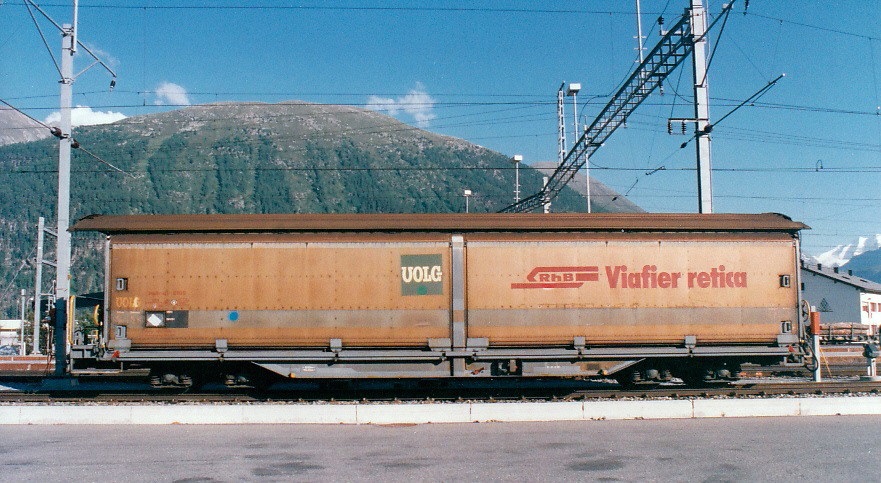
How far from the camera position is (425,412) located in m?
10.7

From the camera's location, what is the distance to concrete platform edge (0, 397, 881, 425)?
1057cm

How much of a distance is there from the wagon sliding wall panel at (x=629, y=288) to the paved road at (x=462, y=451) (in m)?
2.68

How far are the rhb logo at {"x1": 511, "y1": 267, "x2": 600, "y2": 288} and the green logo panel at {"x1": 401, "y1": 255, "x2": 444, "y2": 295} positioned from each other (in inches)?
60.7

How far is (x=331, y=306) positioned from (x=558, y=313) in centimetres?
453

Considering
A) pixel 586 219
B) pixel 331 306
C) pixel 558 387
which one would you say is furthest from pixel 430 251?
pixel 558 387

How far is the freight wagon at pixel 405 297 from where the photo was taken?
12781mm

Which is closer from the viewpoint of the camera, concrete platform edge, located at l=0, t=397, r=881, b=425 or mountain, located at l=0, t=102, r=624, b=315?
concrete platform edge, located at l=0, t=397, r=881, b=425

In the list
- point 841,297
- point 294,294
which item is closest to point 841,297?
point 841,297

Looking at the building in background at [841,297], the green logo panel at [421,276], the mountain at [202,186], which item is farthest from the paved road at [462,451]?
the mountain at [202,186]

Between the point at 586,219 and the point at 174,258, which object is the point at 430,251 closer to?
the point at 586,219

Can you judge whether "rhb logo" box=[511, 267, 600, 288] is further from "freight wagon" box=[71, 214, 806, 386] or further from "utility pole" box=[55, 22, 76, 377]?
"utility pole" box=[55, 22, 76, 377]

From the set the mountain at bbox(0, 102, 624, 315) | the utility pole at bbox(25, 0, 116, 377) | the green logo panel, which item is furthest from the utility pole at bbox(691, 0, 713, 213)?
the mountain at bbox(0, 102, 624, 315)

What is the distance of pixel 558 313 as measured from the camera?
12.9 meters

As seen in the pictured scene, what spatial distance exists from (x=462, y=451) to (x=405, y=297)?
456 cm
